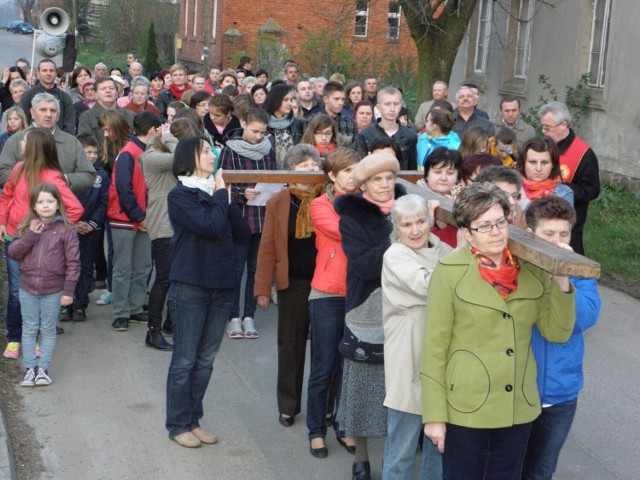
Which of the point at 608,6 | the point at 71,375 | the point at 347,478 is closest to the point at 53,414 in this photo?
the point at 71,375

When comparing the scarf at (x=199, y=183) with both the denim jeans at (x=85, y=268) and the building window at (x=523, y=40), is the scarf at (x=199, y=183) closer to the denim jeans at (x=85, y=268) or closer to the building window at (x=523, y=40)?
the denim jeans at (x=85, y=268)

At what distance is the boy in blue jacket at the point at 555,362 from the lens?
14.9 ft

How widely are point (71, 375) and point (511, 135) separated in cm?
400

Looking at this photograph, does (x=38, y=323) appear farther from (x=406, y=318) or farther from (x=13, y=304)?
(x=406, y=318)


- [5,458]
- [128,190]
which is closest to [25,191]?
[128,190]

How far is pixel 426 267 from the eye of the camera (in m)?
5.01

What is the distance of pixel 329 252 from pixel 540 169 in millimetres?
1552

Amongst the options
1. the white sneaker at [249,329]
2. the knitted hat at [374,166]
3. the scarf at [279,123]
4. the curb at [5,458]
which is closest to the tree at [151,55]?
the scarf at [279,123]

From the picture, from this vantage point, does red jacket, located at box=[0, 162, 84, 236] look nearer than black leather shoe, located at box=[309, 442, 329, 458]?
No

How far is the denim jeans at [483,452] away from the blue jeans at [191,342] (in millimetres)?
2254

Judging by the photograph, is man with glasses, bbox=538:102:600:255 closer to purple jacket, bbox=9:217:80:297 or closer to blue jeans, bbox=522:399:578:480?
purple jacket, bbox=9:217:80:297

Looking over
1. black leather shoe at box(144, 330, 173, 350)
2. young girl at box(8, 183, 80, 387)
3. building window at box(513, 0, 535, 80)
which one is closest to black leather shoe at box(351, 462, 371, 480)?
young girl at box(8, 183, 80, 387)

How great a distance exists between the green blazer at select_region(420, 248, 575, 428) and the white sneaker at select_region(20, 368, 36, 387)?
4.12 m

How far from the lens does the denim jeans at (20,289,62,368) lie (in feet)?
25.1
